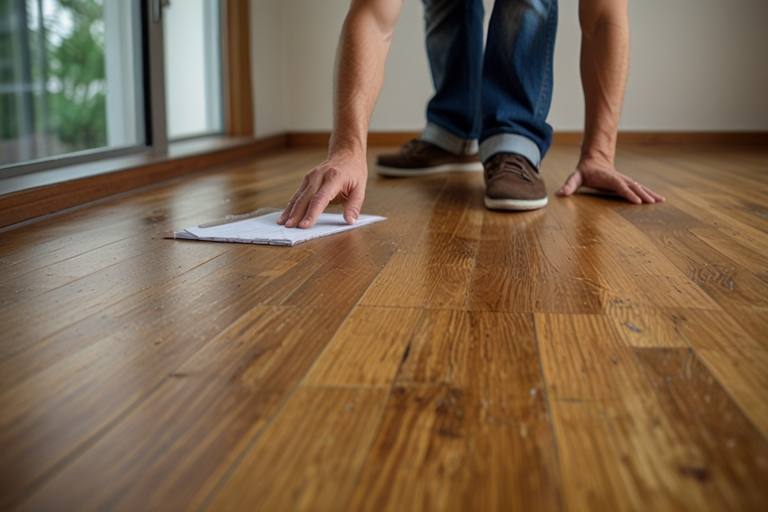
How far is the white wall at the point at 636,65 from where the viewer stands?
3.53m

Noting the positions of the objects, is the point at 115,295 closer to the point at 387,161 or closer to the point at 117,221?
the point at 117,221

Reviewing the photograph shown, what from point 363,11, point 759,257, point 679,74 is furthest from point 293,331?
point 679,74

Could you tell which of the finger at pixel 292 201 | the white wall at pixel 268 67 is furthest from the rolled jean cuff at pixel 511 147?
the white wall at pixel 268 67

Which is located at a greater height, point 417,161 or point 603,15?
point 603,15

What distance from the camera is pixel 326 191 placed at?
127 cm

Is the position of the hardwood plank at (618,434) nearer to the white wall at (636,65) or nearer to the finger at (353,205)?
the finger at (353,205)

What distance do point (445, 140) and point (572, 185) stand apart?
59cm

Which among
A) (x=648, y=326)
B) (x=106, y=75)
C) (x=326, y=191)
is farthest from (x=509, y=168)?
(x=106, y=75)

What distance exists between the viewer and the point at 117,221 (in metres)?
1.46

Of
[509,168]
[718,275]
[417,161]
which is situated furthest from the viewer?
[417,161]

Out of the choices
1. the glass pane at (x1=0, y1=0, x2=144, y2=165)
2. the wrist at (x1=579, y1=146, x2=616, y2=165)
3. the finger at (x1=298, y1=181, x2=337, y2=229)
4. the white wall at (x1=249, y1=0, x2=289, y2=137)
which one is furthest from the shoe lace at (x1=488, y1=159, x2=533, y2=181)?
the white wall at (x1=249, y1=0, x2=289, y2=137)

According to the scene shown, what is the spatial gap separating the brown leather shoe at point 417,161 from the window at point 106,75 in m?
0.75

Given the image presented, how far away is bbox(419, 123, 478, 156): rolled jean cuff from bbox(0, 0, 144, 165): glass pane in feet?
3.07

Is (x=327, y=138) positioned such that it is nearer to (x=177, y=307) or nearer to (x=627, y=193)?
(x=627, y=193)
